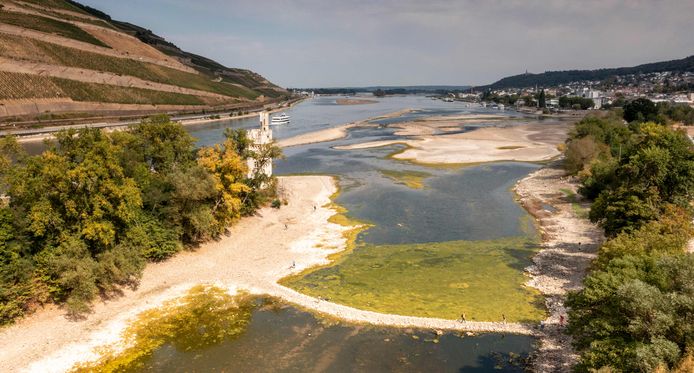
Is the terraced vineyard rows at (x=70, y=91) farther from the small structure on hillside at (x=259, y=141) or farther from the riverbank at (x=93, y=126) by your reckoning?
the small structure on hillside at (x=259, y=141)

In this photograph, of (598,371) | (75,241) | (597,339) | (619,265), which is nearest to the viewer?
(598,371)

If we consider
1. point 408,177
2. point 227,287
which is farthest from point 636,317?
point 408,177

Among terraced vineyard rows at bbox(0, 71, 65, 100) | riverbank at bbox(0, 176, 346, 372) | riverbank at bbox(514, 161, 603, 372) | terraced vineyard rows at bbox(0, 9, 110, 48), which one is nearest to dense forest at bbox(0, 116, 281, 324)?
riverbank at bbox(0, 176, 346, 372)

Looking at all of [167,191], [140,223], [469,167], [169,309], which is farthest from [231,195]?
[469,167]

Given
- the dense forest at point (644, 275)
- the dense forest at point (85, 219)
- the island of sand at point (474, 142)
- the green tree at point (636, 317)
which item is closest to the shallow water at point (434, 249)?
the dense forest at point (644, 275)

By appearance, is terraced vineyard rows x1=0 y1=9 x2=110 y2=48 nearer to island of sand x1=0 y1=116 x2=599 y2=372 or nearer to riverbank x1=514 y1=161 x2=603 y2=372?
island of sand x1=0 y1=116 x2=599 y2=372

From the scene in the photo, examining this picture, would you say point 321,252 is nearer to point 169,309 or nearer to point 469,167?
point 169,309
